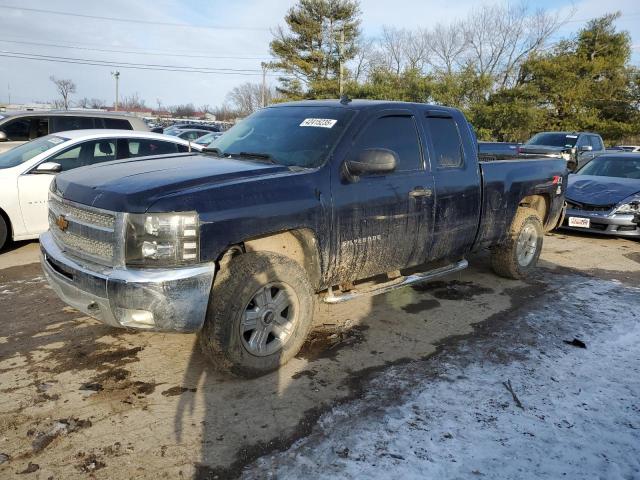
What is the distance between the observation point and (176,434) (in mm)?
2871

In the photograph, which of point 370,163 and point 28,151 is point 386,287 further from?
point 28,151

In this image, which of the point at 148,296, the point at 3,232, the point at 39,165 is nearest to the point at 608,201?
the point at 148,296

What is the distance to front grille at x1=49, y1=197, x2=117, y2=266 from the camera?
3100mm

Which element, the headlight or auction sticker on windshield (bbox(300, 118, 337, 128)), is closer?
auction sticker on windshield (bbox(300, 118, 337, 128))

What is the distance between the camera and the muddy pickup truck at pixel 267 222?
3.03 m

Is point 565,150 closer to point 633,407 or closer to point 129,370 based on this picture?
point 633,407

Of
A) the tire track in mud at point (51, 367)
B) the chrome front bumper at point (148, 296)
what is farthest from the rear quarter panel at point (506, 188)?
the tire track in mud at point (51, 367)

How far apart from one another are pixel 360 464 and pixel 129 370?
188 cm

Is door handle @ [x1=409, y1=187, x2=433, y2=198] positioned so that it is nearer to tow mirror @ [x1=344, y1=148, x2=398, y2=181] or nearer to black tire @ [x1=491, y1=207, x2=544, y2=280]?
tow mirror @ [x1=344, y1=148, x2=398, y2=181]

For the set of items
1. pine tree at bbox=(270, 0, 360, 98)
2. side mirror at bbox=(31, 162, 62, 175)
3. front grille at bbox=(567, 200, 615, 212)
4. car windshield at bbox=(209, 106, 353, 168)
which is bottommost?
front grille at bbox=(567, 200, 615, 212)

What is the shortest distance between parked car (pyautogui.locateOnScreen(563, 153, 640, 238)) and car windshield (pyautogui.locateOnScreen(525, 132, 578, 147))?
5.63m

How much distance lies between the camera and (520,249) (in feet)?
20.1

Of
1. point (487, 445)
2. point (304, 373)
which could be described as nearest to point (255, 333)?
point (304, 373)

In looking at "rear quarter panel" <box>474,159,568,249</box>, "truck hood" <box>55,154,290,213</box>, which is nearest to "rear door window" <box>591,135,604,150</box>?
"rear quarter panel" <box>474,159,568,249</box>
